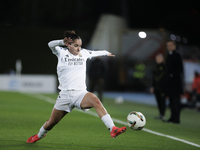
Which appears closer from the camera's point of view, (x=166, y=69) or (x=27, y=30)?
(x=166, y=69)

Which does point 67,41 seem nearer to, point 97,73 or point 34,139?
point 34,139

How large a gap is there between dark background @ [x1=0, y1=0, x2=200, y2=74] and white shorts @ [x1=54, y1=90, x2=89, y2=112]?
2773 centimetres

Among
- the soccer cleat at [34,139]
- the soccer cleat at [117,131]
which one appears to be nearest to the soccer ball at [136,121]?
the soccer cleat at [117,131]

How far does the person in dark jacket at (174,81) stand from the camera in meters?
11.3

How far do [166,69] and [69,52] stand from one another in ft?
17.6

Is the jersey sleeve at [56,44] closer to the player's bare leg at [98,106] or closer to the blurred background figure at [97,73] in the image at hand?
the player's bare leg at [98,106]

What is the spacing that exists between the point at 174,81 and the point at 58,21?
26947 millimetres

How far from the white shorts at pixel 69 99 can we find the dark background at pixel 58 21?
2773 centimetres

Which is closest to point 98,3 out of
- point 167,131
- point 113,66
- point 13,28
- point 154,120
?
point 113,66

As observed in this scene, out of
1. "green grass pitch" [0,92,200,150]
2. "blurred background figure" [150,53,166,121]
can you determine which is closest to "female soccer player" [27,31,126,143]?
"green grass pitch" [0,92,200,150]

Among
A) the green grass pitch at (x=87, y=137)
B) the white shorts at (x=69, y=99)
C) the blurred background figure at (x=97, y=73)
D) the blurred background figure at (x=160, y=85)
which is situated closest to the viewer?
the white shorts at (x=69, y=99)

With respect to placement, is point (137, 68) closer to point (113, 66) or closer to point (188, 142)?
point (113, 66)

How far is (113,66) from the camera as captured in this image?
35.4 m

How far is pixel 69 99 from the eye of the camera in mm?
6547
